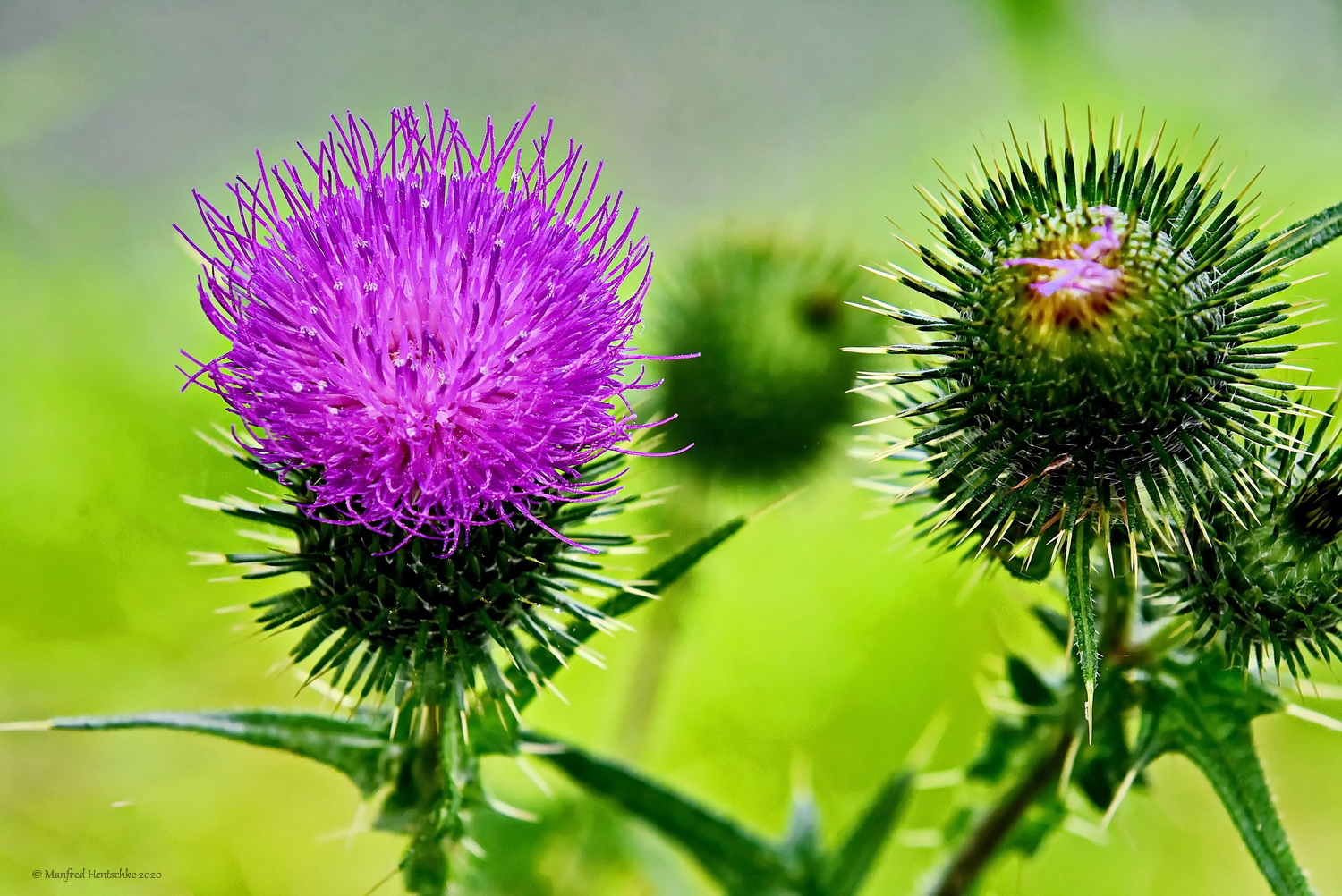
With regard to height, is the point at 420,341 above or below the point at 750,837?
above

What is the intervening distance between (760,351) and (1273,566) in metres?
1.61

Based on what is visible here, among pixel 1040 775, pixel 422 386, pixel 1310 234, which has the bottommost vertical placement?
pixel 1040 775

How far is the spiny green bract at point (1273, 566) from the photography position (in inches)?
81.3

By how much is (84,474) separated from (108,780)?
1348 millimetres

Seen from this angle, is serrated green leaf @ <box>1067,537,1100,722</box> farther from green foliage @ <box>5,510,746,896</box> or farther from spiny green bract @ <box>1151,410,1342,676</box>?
green foliage @ <box>5,510,746,896</box>

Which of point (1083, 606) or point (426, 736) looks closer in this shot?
point (1083, 606)

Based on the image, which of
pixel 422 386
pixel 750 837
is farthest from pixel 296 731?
pixel 750 837

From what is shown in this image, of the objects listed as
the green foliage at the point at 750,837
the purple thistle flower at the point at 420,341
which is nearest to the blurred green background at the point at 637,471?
the green foliage at the point at 750,837

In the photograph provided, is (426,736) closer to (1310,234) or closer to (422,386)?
(422,386)

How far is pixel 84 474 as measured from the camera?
178 inches

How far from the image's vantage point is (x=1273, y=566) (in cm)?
208


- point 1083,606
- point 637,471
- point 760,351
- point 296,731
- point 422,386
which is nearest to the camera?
point 1083,606

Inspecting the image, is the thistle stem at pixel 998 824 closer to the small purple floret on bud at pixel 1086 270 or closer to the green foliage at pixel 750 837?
the green foliage at pixel 750 837

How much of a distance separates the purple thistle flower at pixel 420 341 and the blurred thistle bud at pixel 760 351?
1195mm
